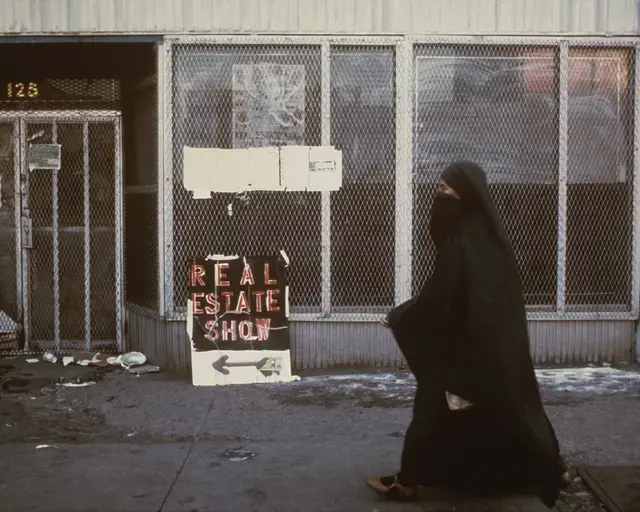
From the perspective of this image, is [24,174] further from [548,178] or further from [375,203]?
[548,178]

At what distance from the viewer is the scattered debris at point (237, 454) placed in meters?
5.50

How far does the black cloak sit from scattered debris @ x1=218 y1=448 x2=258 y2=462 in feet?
3.90

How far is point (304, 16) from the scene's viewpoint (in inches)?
298

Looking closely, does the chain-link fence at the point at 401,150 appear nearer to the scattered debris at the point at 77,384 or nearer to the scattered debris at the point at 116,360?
the scattered debris at the point at 116,360

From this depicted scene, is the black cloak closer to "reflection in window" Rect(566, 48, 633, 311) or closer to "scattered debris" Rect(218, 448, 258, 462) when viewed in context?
"scattered debris" Rect(218, 448, 258, 462)

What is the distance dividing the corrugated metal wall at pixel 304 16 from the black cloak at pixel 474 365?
3381mm

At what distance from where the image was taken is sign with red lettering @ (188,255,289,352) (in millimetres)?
7551

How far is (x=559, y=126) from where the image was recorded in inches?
304

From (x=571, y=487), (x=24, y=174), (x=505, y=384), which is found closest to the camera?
(x=505, y=384)

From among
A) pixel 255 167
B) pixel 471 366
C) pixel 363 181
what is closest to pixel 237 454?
pixel 471 366

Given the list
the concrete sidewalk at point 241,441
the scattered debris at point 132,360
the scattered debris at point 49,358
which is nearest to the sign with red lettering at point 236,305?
the concrete sidewalk at point 241,441

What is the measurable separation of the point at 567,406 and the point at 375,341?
1822mm

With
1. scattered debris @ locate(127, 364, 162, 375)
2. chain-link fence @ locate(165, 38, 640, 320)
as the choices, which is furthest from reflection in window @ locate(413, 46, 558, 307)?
scattered debris @ locate(127, 364, 162, 375)

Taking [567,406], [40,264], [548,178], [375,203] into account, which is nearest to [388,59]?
[375,203]
